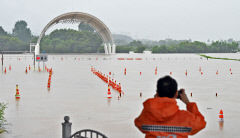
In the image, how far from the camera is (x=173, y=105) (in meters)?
3.28

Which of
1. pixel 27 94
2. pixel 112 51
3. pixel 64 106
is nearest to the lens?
pixel 64 106

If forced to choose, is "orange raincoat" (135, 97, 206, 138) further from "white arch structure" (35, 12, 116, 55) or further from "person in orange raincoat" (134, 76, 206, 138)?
"white arch structure" (35, 12, 116, 55)

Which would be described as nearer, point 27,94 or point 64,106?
point 64,106

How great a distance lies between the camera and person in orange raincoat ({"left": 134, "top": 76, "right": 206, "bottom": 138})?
3279 mm

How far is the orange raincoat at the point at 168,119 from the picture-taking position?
3272mm

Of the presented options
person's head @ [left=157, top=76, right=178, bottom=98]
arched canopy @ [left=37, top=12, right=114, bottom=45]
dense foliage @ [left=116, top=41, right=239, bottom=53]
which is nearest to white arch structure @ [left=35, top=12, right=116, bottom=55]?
arched canopy @ [left=37, top=12, right=114, bottom=45]

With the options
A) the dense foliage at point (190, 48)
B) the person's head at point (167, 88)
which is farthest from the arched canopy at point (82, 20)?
the person's head at point (167, 88)

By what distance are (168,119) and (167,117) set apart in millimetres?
57

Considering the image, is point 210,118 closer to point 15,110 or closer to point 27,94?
point 15,110

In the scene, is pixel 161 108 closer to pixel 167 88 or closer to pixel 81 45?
pixel 167 88

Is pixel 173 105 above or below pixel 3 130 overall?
above

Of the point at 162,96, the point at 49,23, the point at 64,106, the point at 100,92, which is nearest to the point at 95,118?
the point at 64,106

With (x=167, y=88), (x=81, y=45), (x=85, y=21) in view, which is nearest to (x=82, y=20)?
(x=85, y=21)

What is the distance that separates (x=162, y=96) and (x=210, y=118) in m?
8.55
